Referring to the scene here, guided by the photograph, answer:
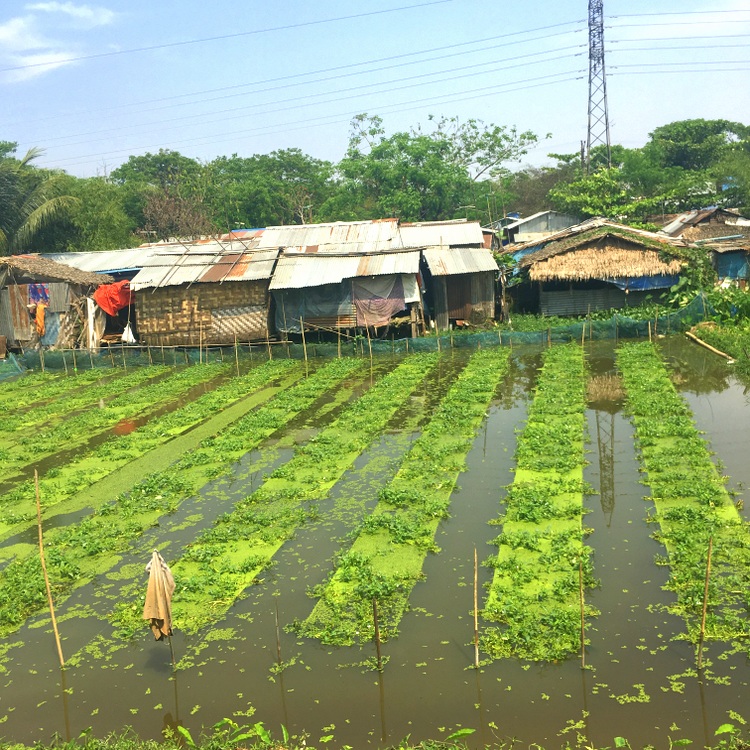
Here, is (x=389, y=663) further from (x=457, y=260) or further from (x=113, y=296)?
(x=113, y=296)

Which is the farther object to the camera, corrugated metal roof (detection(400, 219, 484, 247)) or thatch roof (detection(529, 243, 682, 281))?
corrugated metal roof (detection(400, 219, 484, 247))

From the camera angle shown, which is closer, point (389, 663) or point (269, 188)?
point (389, 663)

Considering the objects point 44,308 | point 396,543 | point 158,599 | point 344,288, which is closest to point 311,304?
point 344,288

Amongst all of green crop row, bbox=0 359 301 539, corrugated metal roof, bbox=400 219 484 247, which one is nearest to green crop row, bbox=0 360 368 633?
green crop row, bbox=0 359 301 539

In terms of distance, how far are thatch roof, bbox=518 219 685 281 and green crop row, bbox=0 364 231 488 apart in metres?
12.7

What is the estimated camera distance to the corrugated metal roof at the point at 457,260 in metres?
29.7

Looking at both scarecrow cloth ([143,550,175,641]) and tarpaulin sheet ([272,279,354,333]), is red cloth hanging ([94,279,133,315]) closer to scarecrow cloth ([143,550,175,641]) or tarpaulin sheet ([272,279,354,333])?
tarpaulin sheet ([272,279,354,333])

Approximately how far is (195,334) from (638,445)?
19093 millimetres

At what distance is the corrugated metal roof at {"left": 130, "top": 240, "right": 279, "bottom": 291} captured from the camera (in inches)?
1163

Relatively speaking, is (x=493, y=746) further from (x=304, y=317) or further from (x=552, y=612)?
(x=304, y=317)

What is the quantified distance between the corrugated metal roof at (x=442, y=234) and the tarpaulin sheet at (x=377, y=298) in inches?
190

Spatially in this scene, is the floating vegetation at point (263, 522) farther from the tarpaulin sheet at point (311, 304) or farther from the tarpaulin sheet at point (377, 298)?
the tarpaulin sheet at point (311, 304)

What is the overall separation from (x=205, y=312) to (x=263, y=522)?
18.2 meters

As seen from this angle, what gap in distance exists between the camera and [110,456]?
17219 mm
